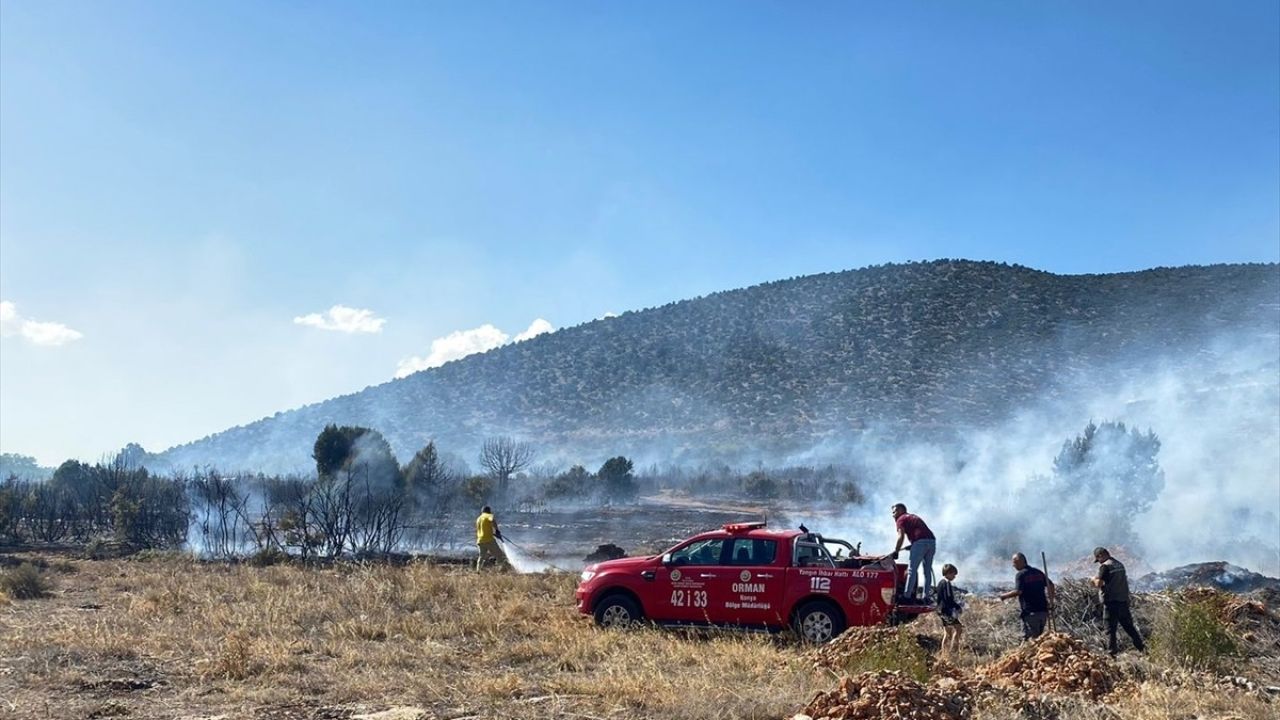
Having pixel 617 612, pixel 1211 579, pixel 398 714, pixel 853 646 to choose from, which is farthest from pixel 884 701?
pixel 1211 579

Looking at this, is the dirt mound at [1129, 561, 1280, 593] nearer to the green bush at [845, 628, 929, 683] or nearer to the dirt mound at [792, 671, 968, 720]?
the green bush at [845, 628, 929, 683]

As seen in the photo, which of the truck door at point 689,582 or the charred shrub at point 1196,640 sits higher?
the truck door at point 689,582

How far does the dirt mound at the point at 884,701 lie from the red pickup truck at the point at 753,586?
4.42m

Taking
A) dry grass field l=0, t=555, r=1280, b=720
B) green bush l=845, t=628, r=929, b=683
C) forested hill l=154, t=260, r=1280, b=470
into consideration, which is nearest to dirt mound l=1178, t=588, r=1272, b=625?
dry grass field l=0, t=555, r=1280, b=720

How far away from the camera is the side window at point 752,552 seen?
40.4 feet

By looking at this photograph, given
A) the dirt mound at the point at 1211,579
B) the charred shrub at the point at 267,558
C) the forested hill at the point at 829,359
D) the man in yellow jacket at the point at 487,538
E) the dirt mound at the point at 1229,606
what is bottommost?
the dirt mound at the point at 1211,579

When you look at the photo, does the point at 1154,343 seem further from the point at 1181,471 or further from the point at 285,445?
the point at 285,445

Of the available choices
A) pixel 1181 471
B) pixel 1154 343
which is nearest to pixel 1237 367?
pixel 1154 343

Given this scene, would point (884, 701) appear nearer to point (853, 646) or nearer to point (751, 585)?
point (853, 646)

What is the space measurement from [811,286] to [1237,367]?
115ft

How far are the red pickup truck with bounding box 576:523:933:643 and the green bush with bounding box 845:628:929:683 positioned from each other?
261cm

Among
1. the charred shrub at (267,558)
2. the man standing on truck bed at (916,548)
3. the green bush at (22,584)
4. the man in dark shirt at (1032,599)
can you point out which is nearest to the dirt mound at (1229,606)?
the man in dark shirt at (1032,599)

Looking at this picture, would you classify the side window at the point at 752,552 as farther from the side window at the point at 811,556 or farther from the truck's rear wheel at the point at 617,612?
the truck's rear wheel at the point at 617,612

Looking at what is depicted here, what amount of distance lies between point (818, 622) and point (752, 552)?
121cm
